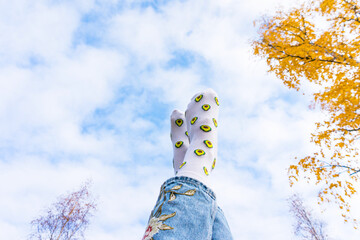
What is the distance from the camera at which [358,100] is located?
2.46m

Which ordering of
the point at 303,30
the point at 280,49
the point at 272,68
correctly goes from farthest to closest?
the point at 272,68
the point at 280,49
the point at 303,30

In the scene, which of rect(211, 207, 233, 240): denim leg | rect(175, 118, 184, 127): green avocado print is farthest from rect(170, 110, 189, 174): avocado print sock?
A: rect(211, 207, 233, 240): denim leg

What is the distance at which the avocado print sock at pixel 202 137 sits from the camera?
2.57 feet

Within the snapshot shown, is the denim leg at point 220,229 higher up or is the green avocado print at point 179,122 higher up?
the green avocado print at point 179,122

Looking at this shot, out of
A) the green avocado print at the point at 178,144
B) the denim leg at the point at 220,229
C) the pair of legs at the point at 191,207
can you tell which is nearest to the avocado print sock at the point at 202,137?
the pair of legs at the point at 191,207

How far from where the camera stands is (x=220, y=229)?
0.66 meters

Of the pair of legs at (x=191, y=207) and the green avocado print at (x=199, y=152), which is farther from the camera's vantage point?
the green avocado print at (x=199, y=152)

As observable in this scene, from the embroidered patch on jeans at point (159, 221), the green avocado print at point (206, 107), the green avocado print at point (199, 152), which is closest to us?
the embroidered patch on jeans at point (159, 221)

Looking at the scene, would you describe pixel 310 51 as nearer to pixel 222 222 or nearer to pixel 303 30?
pixel 303 30

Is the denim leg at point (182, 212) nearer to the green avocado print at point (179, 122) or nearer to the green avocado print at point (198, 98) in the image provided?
the green avocado print at point (198, 98)

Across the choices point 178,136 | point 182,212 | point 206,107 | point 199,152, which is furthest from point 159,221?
point 178,136

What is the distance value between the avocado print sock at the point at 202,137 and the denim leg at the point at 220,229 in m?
0.12

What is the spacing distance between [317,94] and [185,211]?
10.3ft

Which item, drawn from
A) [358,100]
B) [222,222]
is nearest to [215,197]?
[222,222]
